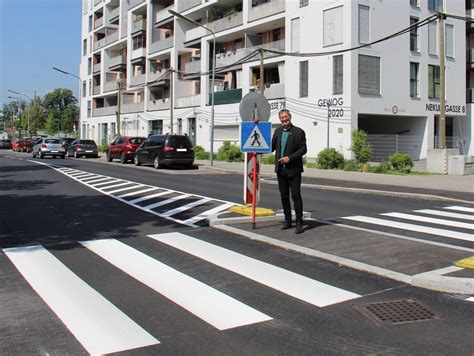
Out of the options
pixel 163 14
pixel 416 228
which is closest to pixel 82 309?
pixel 416 228

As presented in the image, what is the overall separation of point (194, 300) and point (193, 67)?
43.6 metres

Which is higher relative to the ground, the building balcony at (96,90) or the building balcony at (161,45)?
the building balcony at (161,45)

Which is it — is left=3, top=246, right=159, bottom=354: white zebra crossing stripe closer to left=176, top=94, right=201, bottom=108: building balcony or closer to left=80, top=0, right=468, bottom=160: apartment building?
left=80, top=0, right=468, bottom=160: apartment building

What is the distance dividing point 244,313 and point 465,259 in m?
3.15

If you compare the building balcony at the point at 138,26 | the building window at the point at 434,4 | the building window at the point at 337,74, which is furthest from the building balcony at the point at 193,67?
the building window at the point at 434,4

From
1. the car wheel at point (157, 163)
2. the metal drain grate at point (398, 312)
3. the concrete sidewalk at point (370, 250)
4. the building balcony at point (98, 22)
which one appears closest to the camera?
the metal drain grate at point (398, 312)

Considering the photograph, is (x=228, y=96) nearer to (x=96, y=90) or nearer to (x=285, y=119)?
(x=285, y=119)

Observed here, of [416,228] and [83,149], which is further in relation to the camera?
[83,149]

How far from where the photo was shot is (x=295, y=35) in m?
34.4

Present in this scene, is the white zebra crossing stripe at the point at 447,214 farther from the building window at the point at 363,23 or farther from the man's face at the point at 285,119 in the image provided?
the building window at the point at 363,23

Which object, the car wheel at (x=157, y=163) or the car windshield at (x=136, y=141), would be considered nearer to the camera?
the car wheel at (x=157, y=163)

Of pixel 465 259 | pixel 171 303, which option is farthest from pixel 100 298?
pixel 465 259

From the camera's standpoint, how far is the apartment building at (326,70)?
31422mm

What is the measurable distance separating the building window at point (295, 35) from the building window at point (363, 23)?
177 inches
